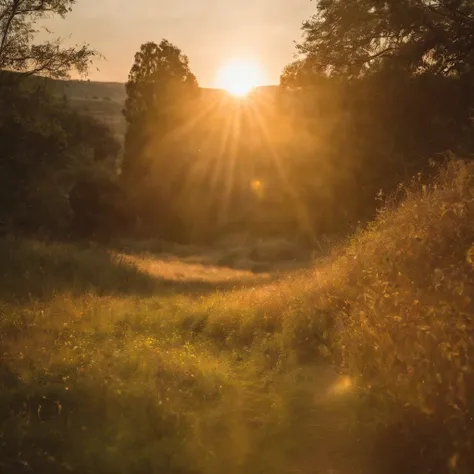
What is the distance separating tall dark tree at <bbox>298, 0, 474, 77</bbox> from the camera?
49.2 feet

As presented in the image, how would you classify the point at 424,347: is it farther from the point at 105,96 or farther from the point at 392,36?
the point at 105,96

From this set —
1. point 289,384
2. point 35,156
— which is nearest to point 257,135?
point 35,156

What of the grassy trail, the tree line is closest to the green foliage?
the tree line

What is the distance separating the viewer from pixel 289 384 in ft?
21.0

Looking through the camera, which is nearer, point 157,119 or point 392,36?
point 392,36

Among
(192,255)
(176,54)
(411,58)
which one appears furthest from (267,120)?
(411,58)

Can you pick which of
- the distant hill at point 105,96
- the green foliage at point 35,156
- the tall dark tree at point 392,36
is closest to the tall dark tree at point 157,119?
the distant hill at point 105,96

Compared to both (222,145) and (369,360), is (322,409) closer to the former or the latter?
(369,360)

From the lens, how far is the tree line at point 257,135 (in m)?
16.3

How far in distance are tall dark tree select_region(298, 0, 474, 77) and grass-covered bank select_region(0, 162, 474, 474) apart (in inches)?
316

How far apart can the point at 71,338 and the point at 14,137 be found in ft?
57.1

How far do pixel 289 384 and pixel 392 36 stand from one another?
1283cm

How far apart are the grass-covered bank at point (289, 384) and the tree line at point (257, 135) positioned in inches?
121

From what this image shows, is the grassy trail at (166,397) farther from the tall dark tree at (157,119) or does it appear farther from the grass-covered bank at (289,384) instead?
the tall dark tree at (157,119)
